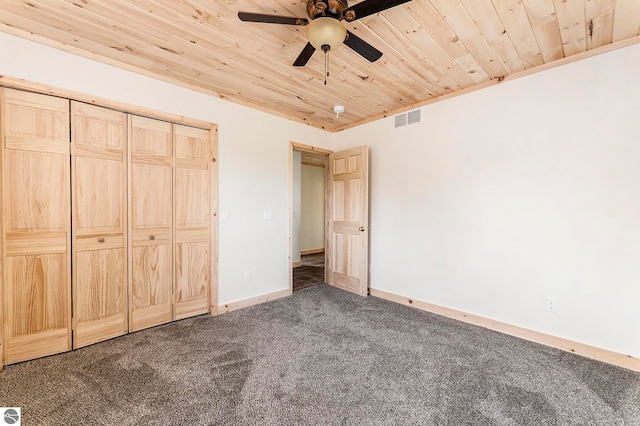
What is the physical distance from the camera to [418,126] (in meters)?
3.38

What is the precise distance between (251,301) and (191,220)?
126cm

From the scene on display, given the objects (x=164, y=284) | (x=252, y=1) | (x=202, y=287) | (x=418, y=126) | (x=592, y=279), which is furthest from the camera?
(x=418, y=126)

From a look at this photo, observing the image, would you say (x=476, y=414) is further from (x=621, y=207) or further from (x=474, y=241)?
(x=621, y=207)

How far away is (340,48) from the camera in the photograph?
2.21 m

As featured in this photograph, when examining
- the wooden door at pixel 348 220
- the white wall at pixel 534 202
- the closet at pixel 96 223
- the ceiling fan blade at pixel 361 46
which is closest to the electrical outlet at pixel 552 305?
the white wall at pixel 534 202

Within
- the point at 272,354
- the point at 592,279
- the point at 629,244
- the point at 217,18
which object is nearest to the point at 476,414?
the point at 272,354

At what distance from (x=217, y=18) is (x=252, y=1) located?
0.34 meters

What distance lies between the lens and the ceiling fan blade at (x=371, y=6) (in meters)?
1.49

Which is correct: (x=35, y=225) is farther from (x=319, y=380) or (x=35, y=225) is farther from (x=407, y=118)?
(x=407, y=118)

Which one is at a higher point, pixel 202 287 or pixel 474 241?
pixel 474 241

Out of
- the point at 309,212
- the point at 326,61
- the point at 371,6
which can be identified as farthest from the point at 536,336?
the point at 309,212

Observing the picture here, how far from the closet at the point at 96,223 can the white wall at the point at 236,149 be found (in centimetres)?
16

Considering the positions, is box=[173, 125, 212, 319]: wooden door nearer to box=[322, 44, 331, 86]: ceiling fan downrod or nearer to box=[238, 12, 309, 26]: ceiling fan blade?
box=[322, 44, 331, 86]: ceiling fan downrod

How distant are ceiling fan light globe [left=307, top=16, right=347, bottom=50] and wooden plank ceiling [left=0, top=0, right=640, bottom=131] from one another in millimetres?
313
